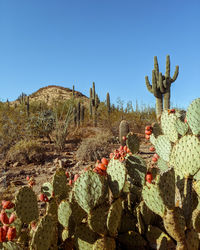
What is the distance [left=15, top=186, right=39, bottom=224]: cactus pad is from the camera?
6.02 feet

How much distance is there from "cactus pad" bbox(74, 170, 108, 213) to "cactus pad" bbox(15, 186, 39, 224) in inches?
20.3

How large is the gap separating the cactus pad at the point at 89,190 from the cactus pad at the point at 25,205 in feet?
1.69

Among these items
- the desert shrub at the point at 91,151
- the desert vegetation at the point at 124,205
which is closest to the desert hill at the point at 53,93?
the desert shrub at the point at 91,151

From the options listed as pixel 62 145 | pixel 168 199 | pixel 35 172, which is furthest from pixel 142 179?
pixel 62 145

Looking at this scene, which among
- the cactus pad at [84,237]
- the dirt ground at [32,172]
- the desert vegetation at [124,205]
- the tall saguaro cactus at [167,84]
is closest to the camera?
the desert vegetation at [124,205]

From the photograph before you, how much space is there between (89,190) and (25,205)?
2.06 ft

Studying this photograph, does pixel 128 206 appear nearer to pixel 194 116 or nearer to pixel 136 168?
pixel 136 168

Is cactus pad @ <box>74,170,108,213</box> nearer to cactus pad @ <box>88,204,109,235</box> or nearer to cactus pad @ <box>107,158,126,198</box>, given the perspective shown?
cactus pad @ <box>88,204,109,235</box>

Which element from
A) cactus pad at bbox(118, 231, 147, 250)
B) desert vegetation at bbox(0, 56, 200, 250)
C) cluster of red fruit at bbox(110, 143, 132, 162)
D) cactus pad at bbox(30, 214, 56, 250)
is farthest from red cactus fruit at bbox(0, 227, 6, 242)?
cluster of red fruit at bbox(110, 143, 132, 162)

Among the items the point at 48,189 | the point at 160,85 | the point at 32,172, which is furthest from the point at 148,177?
the point at 160,85

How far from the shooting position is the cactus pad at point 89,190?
1595mm

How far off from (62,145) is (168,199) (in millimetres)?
6934

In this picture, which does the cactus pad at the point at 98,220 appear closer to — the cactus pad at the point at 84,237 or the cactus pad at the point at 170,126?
the cactus pad at the point at 84,237

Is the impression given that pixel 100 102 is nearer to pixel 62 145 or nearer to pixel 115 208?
pixel 62 145
